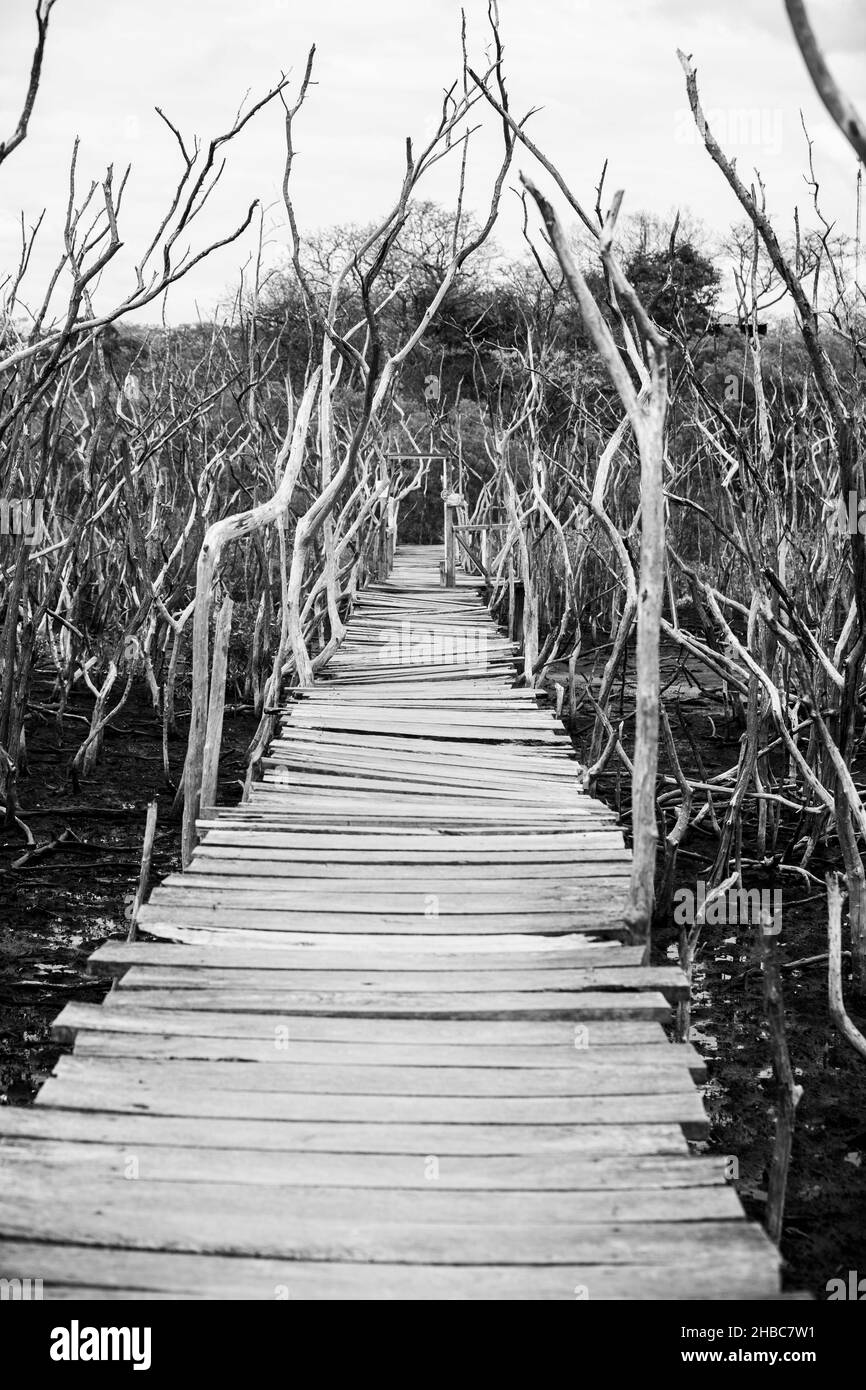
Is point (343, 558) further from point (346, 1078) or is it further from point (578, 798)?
point (346, 1078)

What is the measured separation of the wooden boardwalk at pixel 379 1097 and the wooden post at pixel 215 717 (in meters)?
0.39

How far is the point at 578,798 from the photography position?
457 cm

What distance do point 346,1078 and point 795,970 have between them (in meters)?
2.76

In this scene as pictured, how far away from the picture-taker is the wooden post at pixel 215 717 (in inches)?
176

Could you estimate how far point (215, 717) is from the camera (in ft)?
15.1

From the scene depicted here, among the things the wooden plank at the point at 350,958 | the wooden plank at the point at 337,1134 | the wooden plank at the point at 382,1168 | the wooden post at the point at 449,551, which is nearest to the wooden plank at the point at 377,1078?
the wooden plank at the point at 337,1134

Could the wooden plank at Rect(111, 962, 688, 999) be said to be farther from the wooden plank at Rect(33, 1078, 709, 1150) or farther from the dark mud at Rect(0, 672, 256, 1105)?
the dark mud at Rect(0, 672, 256, 1105)

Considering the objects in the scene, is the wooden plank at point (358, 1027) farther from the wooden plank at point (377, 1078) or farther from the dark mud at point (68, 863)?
the dark mud at point (68, 863)

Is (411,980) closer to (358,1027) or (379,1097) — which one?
(358,1027)

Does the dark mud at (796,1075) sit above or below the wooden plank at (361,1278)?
below

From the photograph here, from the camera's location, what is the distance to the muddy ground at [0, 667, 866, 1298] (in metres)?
3.28

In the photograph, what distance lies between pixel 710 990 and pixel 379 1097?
2534 millimetres

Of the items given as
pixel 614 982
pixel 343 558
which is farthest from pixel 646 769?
pixel 343 558

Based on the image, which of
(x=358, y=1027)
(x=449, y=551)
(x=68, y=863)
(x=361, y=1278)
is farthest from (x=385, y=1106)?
(x=449, y=551)
